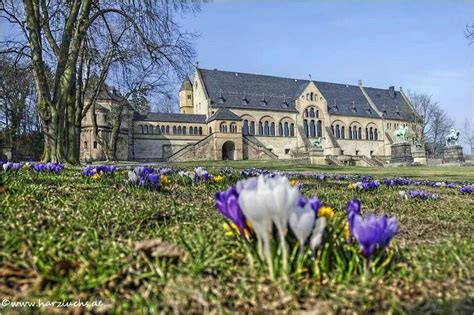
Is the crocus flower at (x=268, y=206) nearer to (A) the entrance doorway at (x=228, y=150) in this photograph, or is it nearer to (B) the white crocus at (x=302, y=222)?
(B) the white crocus at (x=302, y=222)

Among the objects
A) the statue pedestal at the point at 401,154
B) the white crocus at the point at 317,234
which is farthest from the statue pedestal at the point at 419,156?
the white crocus at the point at 317,234

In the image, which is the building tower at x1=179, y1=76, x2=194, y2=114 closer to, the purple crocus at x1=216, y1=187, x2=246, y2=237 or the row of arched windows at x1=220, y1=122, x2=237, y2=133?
the row of arched windows at x1=220, y1=122, x2=237, y2=133

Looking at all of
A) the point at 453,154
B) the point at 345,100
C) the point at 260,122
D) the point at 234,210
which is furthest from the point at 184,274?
the point at 345,100

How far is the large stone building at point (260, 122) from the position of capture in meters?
48.5

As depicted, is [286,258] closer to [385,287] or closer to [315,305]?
[315,305]

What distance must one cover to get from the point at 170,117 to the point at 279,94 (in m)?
18.9

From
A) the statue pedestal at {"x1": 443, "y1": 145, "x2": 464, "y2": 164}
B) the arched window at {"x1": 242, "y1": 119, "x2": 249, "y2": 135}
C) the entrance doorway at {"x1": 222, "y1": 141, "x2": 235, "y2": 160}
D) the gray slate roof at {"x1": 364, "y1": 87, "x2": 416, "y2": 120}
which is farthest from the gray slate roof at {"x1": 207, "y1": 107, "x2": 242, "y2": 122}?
the gray slate roof at {"x1": 364, "y1": 87, "x2": 416, "y2": 120}

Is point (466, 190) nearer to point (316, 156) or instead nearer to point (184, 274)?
point (184, 274)

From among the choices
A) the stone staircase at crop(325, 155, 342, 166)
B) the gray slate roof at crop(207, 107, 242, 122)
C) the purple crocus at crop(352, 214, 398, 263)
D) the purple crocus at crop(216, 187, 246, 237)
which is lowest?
the purple crocus at crop(352, 214, 398, 263)

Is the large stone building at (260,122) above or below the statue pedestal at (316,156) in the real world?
above

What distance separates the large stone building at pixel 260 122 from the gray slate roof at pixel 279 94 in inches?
6.0

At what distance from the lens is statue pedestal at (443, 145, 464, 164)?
38.8 m

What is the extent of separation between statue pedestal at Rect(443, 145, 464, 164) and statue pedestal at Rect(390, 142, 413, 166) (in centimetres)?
578

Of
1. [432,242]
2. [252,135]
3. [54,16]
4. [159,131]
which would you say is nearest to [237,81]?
[252,135]
